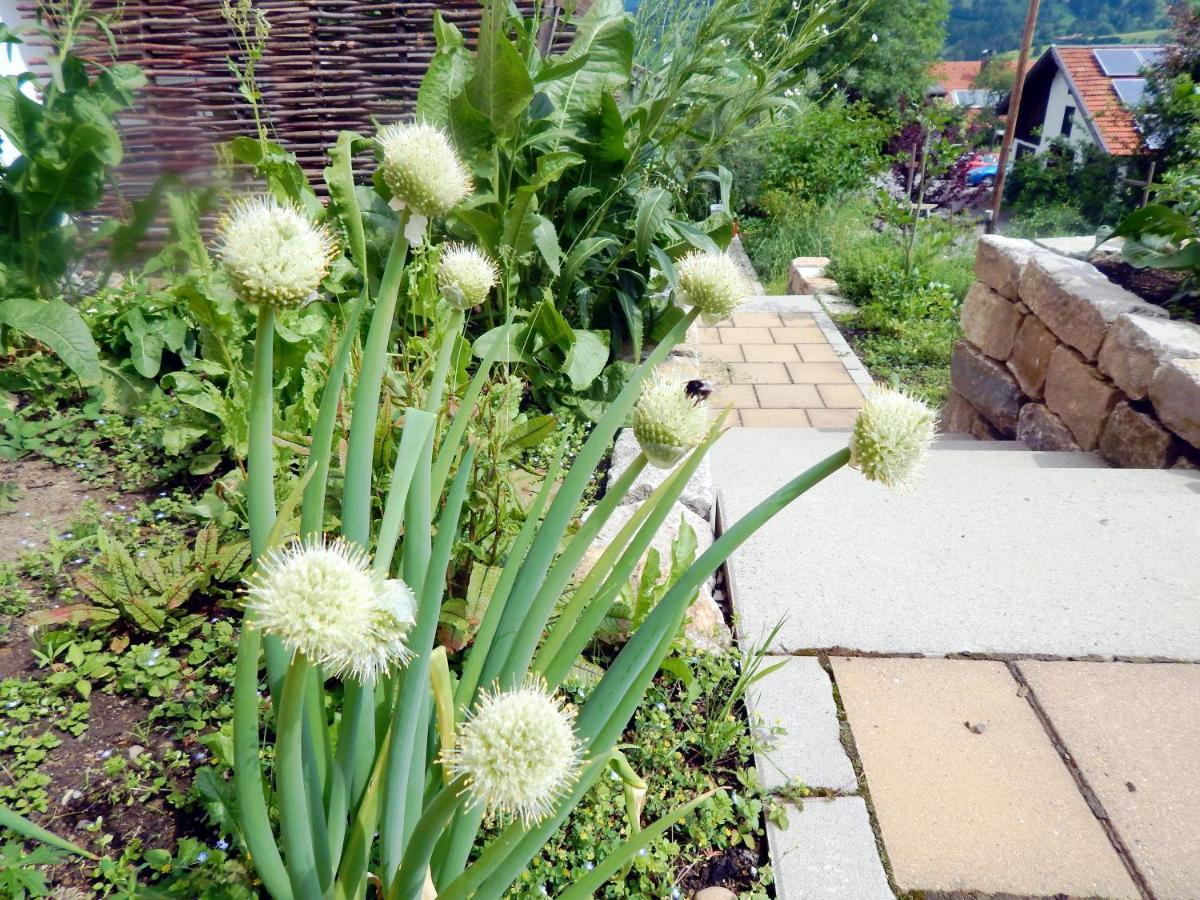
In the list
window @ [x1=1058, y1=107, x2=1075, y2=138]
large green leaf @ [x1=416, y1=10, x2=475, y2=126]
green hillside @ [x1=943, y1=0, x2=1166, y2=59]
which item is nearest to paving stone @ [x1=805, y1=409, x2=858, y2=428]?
large green leaf @ [x1=416, y1=10, x2=475, y2=126]

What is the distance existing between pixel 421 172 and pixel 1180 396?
A: 9.85 ft

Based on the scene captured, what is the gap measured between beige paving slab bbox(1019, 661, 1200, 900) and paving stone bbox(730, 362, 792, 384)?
3062 mm

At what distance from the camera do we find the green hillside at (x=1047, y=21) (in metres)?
75.5

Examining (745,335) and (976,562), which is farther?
(745,335)

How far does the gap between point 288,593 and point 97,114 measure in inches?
91.1

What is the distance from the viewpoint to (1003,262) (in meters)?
4.35

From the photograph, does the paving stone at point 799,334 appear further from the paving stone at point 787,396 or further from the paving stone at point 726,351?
the paving stone at point 787,396

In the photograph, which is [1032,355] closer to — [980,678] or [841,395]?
[841,395]

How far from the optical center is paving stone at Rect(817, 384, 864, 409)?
14.5 ft

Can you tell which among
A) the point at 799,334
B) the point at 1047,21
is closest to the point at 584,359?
the point at 799,334

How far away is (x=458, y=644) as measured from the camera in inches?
58.1

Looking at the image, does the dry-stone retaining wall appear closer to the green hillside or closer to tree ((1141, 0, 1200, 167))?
tree ((1141, 0, 1200, 167))

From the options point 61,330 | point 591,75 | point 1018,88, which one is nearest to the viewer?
point 61,330

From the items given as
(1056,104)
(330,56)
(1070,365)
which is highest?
(330,56)
